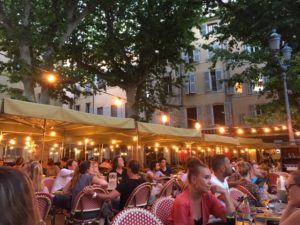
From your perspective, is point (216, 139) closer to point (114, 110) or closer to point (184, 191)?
point (184, 191)

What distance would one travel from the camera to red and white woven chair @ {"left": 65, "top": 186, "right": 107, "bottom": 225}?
545 centimetres

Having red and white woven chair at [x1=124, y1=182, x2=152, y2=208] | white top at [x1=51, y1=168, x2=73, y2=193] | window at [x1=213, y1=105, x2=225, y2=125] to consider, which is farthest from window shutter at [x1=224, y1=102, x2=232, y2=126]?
red and white woven chair at [x1=124, y1=182, x2=152, y2=208]

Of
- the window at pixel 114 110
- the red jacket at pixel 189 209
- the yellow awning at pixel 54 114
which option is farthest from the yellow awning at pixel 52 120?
the window at pixel 114 110

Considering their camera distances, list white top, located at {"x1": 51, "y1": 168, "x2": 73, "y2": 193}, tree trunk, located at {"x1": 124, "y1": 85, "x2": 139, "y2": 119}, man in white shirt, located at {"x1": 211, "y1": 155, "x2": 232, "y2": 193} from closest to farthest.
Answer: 1. man in white shirt, located at {"x1": 211, "y1": 155, "x2": 232, "y2": 193}
2. white top, located at {"x1": 51, "y1": 168, "x2": 73, "y2": 193}
3. tree trunk, located at {"x1": 124, "y1": 85, "x2": 139, "y2": 119}

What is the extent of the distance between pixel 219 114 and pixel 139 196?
24.8m

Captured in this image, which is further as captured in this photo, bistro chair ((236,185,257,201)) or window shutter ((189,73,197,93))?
window shutter ((189,73,197,93))

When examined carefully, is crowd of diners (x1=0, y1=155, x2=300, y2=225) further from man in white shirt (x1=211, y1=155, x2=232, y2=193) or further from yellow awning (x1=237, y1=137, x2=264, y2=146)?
yellow awning (x1=237, y1=137, x2=264, y2=146)

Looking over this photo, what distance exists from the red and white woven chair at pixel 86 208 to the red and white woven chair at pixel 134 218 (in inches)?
104

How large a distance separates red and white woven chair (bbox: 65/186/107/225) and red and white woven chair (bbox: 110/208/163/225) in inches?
104

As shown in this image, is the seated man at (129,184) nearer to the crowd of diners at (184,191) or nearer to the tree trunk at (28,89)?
the crowd of diners at (184,191)

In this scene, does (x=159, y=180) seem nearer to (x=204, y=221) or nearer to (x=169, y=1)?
(x=204, y=221)

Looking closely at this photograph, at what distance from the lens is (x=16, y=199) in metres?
1.43

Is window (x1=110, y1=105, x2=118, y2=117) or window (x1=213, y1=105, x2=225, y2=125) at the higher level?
window (x1=110, y1=105, x2=118, y2=117)

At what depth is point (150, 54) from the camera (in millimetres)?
18797
